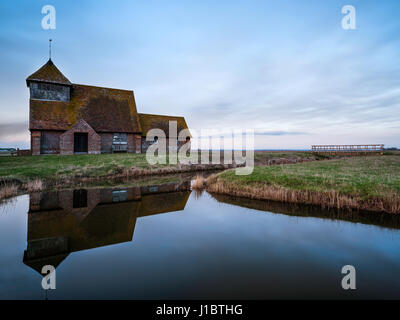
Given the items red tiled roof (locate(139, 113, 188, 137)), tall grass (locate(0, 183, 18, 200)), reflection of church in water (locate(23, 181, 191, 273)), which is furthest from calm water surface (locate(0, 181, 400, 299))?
red tiled roof (locate(139, 113, 188, 137))

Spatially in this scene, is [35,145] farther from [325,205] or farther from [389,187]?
[389,187]

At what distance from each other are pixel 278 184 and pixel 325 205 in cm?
303

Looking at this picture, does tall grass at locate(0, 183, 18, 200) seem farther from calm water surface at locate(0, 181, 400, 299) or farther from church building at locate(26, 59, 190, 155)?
church building at locate(26, 59, 190, 155)

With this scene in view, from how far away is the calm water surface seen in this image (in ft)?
15.2

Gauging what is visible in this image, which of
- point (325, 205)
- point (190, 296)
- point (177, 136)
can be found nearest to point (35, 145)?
point (177, 136)

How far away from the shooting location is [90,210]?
1017 centimetres

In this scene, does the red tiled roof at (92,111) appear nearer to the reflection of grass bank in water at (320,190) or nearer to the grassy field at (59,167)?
the grassy field at (59,167)

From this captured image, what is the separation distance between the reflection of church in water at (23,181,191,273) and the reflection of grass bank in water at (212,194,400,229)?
4037 millimetres

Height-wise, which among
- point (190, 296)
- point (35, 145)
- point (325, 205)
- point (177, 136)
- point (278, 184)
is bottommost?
point (190, 296)

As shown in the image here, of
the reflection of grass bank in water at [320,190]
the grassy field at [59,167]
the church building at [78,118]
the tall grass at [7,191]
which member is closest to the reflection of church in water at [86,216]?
the tall grass at [7,191]

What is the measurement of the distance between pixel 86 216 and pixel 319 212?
36.3 ft

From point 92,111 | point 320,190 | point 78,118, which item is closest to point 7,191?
point 78,118

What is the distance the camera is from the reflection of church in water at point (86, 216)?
642 cm

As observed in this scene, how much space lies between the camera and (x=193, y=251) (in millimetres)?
6453
